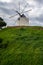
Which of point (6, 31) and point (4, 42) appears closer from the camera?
point (4, 42)

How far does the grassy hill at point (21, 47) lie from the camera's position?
46812 mm

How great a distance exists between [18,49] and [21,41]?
17.8 ft

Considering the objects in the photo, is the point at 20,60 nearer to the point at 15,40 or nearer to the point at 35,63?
the point at 35,63

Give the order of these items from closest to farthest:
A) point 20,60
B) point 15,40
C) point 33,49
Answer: point 20,60
point 33,49
point 15,40

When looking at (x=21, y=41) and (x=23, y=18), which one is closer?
(x=21, y=41)

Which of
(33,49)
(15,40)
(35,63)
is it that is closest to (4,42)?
(15,40)

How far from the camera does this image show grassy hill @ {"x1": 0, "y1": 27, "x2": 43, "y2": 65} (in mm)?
46812

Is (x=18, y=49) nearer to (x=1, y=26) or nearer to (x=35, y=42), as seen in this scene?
(x=35, y=42)

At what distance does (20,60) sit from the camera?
4709 cm

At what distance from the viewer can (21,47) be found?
5472 centimetres

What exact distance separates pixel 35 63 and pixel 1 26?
39.5 meters

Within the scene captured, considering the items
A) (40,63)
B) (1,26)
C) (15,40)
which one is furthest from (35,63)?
(1,26)

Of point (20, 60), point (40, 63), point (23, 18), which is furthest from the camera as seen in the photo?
point (23, 18)

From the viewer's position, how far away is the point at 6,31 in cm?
7388
